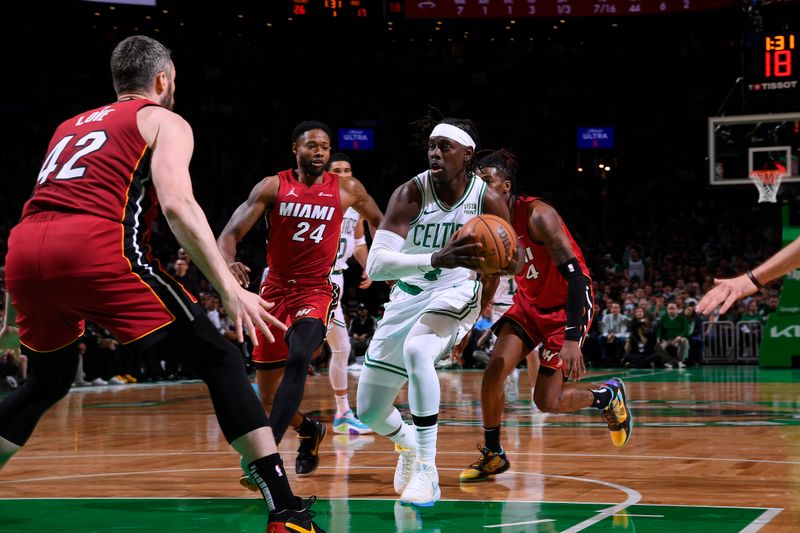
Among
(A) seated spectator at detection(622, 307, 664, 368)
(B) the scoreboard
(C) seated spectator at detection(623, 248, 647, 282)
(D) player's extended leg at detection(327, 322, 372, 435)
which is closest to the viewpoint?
(D) player's extended leg at detection(327, 322, 372, 435)

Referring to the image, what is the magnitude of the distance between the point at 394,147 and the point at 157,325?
29.3 m

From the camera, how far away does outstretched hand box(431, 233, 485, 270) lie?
535 cm

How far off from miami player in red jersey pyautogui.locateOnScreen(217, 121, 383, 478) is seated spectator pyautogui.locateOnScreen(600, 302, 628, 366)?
14.4 meters

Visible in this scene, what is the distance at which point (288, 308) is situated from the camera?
22.9ft

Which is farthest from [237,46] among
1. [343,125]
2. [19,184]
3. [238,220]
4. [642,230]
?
[238,220]

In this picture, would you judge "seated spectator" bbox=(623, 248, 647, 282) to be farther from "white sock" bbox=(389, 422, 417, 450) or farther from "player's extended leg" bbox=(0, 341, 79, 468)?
"player's extended leg" bbox=(0, 341, 79, 468)

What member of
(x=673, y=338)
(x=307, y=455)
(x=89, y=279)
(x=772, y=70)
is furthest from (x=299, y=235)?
(x=673, y=338)

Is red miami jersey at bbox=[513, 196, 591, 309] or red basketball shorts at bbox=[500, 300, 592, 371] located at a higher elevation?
red miami jersey at bbox=[513, 196, 591, 309]

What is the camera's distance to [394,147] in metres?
33.0

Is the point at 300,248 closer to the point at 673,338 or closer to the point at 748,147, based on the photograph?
the point at 748,147

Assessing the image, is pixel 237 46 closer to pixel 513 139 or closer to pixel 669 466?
pixel 513 139

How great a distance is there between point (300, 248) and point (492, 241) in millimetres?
2124

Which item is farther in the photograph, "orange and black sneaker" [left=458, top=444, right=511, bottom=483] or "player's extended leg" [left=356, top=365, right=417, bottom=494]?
"orange and black sneaker" [left=458, top=444, right=511, bottom=483]

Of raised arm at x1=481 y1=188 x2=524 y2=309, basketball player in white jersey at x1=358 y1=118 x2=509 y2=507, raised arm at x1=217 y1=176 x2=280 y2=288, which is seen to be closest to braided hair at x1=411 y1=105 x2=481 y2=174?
basketball player in white jersey at x1=358 y1=118 x2=509 y2=507
